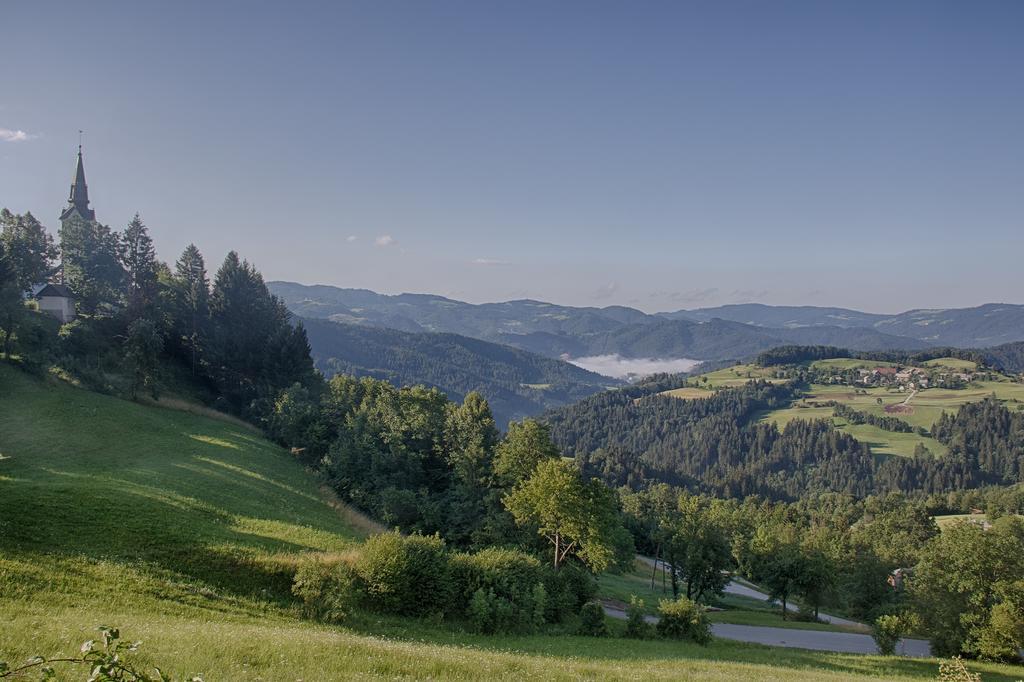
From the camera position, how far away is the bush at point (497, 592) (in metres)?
29.3

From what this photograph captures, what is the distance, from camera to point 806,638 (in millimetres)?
52062

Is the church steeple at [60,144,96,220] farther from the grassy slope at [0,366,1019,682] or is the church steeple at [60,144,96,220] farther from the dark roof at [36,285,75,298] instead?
the grassy slope at [0,366,1019,682]

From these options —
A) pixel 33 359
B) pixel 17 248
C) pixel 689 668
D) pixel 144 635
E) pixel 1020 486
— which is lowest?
pixel 1020 486

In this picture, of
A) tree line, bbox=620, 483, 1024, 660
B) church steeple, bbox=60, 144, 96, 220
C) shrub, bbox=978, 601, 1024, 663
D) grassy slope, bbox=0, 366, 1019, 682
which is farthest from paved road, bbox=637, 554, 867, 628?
church steeple, bbox=60, 144, 96, 220

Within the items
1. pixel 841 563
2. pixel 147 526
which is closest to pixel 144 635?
pixel 147 526

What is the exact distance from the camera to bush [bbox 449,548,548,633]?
2928 centimetres

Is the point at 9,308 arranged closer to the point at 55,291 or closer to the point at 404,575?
the point at 55,291

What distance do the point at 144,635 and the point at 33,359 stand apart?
1968 inches

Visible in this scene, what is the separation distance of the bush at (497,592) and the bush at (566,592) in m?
2.11

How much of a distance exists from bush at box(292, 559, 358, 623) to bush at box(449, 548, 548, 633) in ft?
21.7

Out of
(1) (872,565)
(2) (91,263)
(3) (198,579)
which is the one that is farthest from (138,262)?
(1) (872,565)

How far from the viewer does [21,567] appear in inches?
714

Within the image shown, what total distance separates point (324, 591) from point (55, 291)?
2552 inches

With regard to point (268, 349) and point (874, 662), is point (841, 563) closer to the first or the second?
point (874, 662)
